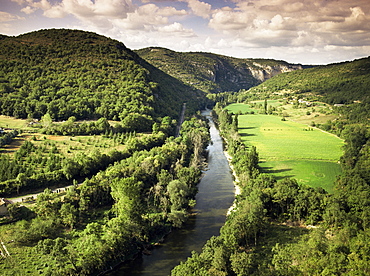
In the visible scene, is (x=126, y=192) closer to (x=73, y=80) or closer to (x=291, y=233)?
(x=291, y=233)

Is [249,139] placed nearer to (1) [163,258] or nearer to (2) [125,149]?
(2) [125,149]

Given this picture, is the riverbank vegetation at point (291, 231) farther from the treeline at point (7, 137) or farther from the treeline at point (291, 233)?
the treeline at point (7, 137)

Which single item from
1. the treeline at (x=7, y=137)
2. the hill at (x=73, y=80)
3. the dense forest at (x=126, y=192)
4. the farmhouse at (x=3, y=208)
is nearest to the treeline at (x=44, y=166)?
the dense forest at (x=126, y=192)

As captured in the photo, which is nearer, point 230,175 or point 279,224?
point 279,224

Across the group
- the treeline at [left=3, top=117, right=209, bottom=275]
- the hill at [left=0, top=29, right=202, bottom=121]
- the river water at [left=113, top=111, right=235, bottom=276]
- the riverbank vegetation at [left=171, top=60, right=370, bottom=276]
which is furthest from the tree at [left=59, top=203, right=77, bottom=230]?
the hill at [left=0, top=29, right=202, bottom=121]

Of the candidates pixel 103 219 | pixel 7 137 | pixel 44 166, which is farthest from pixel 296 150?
pixel 7 137

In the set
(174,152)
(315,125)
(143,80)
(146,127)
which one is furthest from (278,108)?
(174,152)

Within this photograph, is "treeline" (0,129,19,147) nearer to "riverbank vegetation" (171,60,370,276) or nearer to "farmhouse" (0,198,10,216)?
"farmhouse" (0,198,10,216)

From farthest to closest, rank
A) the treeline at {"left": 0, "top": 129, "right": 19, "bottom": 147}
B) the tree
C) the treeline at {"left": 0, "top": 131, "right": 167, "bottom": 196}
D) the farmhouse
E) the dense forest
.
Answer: the treeline at {"left": 0, "top": 129, "right": 19, "bottom": 147} < the treeline at {"left": 0, "top": 131, "right": 167, "bottom": 196} < the tree < the farmhouse < the dense forest
